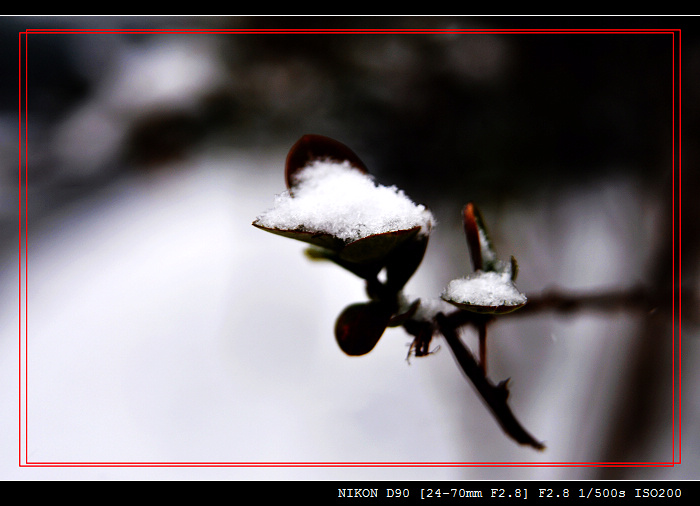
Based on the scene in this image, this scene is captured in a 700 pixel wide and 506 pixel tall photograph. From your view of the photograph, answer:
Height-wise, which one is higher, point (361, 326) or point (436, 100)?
point (436, 100)

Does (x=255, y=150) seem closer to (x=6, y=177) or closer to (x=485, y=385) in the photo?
Result: (x=6, y=177)

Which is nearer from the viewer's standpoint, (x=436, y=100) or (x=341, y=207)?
(x=341, y=207)

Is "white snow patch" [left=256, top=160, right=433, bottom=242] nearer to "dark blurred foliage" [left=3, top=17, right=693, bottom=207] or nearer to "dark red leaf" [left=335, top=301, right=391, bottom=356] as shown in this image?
"dark red leaf" [left=335, top=301, right=391, bottom=356]

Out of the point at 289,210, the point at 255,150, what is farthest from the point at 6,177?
the point at 289,210

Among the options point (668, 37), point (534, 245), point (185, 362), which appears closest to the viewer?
point (668, 37)

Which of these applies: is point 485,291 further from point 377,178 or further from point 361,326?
point 377,178

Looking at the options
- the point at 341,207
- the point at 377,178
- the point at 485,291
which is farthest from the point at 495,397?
the point at 377,178
